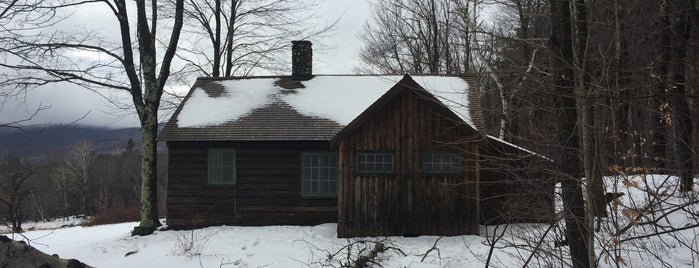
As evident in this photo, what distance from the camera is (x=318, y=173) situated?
14547mm

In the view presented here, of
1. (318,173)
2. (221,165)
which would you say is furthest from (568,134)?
(221,165)

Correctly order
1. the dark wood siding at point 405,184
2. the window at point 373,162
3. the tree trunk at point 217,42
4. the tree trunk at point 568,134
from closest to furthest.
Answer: the tree trunk at point 568,134
the dark wood siding at point 405,184
the window at point 373,162
the tree trunk at point 217,42

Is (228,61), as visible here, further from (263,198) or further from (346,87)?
(263,198)

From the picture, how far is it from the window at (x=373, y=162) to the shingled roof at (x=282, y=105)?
1959mm

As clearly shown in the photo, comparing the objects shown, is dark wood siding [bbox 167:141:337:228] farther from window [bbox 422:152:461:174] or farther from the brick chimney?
the brick chimney

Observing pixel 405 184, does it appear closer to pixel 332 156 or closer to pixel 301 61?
pixel 332 156

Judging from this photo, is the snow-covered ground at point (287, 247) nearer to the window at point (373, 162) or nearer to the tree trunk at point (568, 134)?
the window at point (373, 162)

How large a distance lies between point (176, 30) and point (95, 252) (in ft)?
26.4

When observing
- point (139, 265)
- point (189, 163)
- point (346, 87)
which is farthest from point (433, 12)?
point (139, 265)

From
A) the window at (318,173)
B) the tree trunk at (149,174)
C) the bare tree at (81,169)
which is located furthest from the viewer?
the bare tree at (81,169)

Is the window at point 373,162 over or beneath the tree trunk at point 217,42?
beneath

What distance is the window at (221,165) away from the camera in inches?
583

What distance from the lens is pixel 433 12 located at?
26031mm

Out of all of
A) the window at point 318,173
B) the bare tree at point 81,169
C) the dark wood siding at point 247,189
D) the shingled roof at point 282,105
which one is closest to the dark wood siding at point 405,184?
the shingled roof at point 282,105
